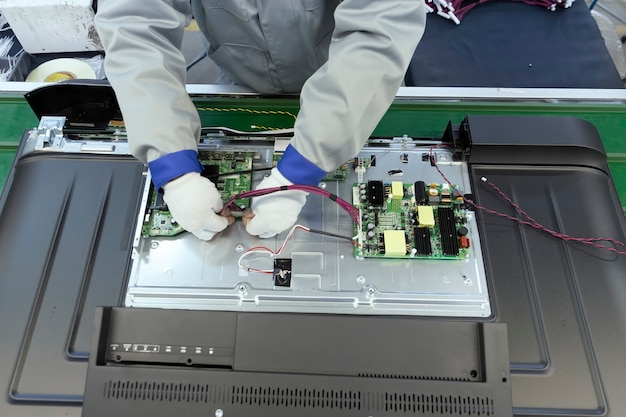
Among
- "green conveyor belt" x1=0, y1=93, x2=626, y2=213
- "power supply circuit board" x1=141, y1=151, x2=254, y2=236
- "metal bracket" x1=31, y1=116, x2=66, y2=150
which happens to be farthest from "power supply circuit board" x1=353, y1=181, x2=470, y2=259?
"metal bracket" x1=31, y1=116, x2=66, y2=150

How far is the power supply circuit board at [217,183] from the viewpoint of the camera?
1342 millimetres

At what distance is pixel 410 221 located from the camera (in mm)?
1351

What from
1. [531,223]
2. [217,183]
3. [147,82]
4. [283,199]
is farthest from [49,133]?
[531,223]

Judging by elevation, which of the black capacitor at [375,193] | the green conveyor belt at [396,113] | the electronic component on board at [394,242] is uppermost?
the green conveyor belt at [396,113]

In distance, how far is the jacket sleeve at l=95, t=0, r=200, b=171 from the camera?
1.28 meters

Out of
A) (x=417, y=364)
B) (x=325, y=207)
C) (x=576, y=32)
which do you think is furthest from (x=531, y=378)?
(x=576, y=32)

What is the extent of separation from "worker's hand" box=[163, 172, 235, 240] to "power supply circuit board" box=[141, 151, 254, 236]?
0.18 ft

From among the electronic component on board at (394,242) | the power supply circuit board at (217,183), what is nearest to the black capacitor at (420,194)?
the electronic component on board at (394,242)

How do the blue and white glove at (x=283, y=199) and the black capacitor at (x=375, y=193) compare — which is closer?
the blue and white glove at (x=283, y=199)

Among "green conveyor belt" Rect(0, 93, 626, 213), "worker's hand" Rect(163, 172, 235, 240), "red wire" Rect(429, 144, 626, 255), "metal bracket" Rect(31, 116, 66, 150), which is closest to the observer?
"worker's hand" Rect(163, 172, 235, 240)

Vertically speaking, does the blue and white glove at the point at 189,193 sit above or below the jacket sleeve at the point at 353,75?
below

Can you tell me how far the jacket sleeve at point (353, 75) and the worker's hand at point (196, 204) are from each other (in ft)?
→ 0.89

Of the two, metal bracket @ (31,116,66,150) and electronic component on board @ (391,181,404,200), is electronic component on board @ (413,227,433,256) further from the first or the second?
metal bracket @ (31,116,66,150)

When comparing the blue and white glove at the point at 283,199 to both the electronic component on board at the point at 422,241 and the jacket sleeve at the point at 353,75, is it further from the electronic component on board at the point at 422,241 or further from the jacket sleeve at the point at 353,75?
the electronic component on board at the point at 422,241
